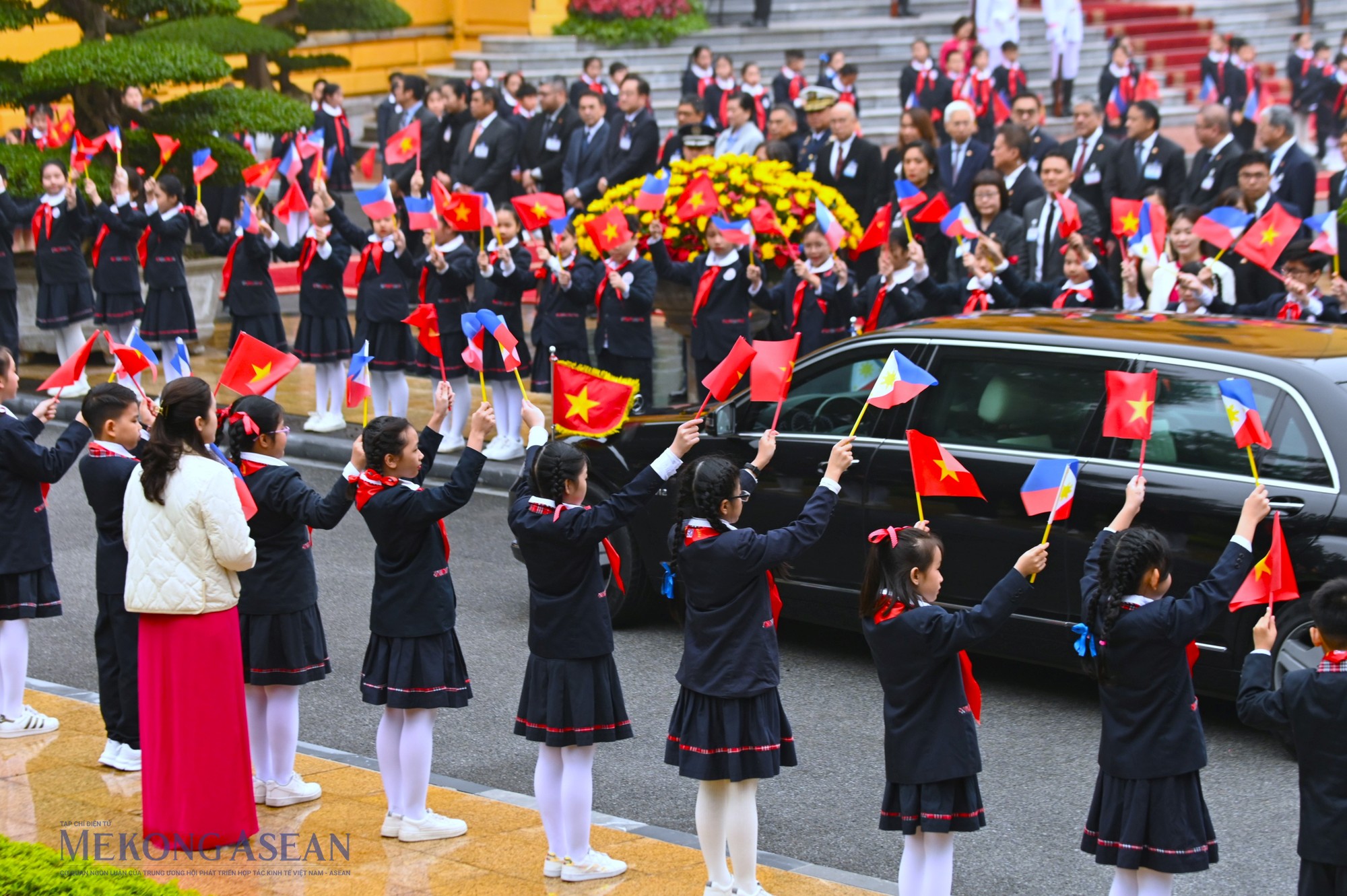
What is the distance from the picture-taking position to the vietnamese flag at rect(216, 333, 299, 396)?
6.57m

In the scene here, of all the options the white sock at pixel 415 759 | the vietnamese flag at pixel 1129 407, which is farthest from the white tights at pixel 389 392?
the vietnamese flag at pixel 1129 407

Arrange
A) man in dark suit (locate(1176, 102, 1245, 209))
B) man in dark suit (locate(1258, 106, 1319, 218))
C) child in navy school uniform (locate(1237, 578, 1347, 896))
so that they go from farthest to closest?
man in dark suit (locate(1176, 102, 1245, 209))
man in dark suit (locate(1258, 106, 1319, 218))
child in navy school uniform (locate(1237, 578, 1347, 896))

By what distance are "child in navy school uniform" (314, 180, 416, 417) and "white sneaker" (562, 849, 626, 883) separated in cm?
696

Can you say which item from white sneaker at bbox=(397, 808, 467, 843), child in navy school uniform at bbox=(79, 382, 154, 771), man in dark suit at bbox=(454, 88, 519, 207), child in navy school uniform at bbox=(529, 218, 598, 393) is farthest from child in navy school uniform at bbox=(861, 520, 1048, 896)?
man in dark suit at bbox=(454, 88, 519, 207)

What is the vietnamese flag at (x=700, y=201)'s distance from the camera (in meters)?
11.1

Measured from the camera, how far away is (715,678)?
538cm

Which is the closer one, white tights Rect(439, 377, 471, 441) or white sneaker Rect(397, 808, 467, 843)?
white sneaker Rect(397, 808, 467, 843)

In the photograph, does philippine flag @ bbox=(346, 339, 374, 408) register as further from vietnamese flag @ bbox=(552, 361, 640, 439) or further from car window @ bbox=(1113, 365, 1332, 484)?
car window @ bbox=(1113, 365, 1332, 484)

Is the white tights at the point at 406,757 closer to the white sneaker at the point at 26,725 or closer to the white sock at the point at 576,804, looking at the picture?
the white sock at the point at 576,804

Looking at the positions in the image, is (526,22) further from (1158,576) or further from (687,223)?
(1158,576)

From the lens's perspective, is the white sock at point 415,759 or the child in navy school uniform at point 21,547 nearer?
the white sock at point 415,759

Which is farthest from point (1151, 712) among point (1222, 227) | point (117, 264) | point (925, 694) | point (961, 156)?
point (117, 264)

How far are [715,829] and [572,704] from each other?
2.19ft

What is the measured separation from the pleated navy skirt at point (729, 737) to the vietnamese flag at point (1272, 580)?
5.03 ft
